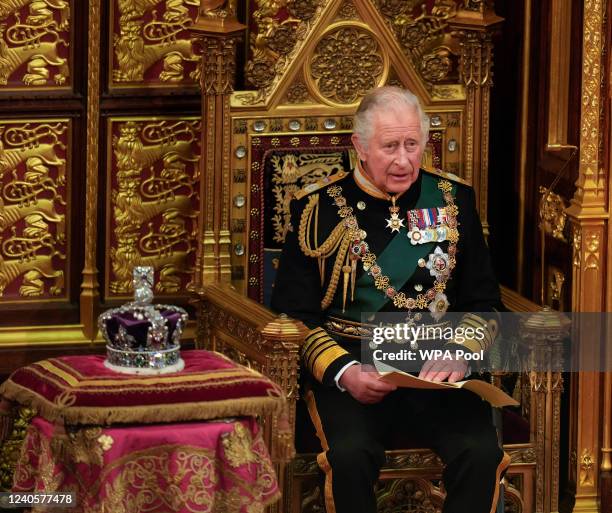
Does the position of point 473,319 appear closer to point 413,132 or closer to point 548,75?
point 413,132

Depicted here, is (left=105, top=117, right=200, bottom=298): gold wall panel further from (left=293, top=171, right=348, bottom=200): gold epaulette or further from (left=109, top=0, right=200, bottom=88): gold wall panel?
(left=293, top=171, right=348, bottom=200): gold epaulette

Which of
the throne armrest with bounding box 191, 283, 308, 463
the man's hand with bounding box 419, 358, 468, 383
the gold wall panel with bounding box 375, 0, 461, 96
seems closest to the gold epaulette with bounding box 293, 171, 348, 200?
the throne armrest with bounding box 191, 283, 308, 463

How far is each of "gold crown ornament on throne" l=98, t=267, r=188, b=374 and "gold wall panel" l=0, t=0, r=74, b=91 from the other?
1.71m

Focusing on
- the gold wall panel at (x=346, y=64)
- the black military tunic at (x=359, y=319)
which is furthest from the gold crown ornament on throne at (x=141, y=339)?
the gold wall panel at (x=346, y=64)

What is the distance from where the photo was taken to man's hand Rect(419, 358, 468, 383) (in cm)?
581

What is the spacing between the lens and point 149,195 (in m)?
6.89

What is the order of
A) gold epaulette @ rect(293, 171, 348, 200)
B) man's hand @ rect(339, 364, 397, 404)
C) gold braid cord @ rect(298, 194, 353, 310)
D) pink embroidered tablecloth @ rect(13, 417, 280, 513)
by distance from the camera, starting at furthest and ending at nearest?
gold epaulette @ rect(293, 171, 348, 200), gold braid cord @ rect(298, 194, 353, 310), man's hand @ rect(339, 364, 397, 404), pink embroidered tablecloth @ rect(13, 417, 280, 513)

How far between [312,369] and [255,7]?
5.21 ft

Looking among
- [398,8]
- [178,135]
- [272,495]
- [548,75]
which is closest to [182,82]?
[178,135]

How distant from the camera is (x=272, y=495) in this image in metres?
5.23

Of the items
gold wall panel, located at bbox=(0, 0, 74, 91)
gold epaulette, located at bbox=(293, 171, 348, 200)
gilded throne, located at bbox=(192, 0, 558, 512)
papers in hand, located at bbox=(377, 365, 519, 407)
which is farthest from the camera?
gold wall panel, located at bbox=(0, 0, 74, 91)

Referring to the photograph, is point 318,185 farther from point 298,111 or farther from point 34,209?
point 34,209

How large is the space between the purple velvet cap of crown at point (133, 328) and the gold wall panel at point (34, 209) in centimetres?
167

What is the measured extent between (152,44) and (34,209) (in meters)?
0.77
